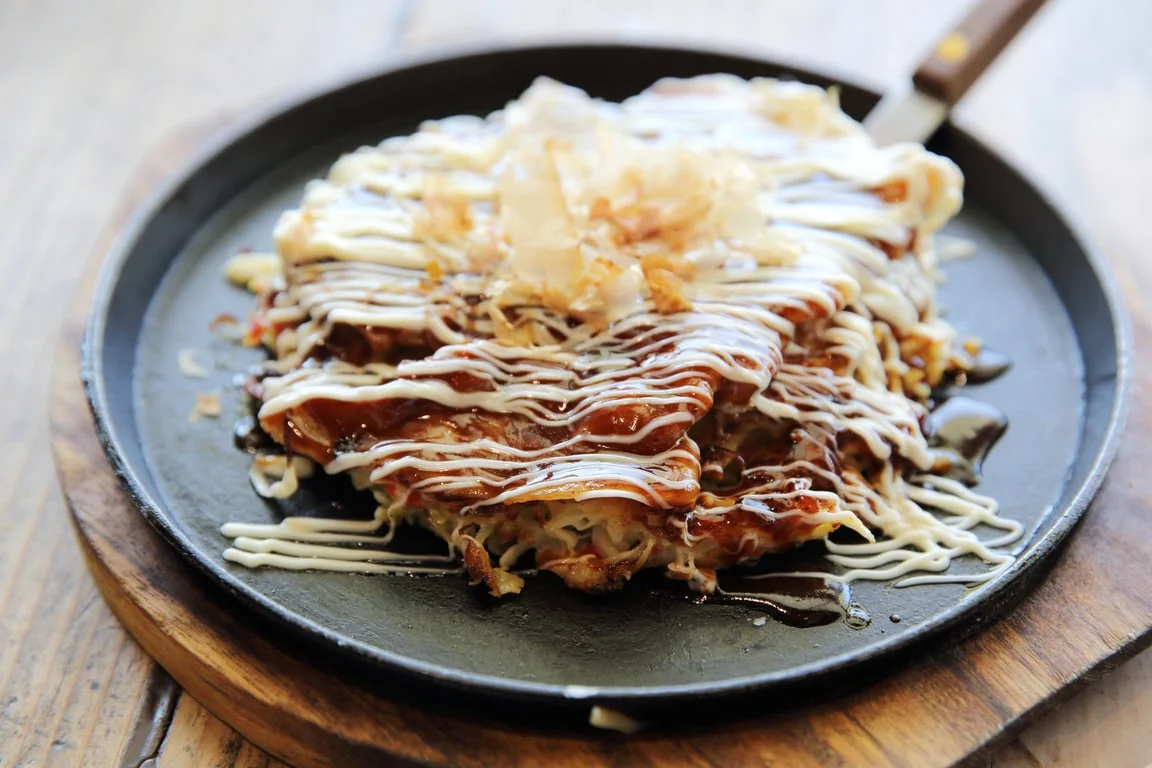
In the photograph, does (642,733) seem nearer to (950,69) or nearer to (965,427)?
(965,427)

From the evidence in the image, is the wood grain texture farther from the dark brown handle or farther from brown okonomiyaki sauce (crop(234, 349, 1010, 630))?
the dark brown handle

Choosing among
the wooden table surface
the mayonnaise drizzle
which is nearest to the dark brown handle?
the wooden table surface

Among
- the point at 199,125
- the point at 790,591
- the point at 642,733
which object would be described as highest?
the point at 790,591

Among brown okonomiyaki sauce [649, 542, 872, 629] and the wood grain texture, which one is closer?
the wood grain texture

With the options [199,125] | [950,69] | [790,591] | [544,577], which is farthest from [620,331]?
[199,125]

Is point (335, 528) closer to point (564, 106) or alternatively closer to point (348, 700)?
point (348, 700)

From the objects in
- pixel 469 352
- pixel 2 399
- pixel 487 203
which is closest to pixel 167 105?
pixel 2 399

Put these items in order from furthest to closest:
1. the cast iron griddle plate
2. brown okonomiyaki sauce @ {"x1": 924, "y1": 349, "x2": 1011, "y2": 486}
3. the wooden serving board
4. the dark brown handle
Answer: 1. the dark brown handle
2. brown okonomiyaki sauce @ {"x1": 924, "y1": 349, "x2": 1011, "y2": 486}
3. the cast iron griddle plate
4. the wooden serving board
